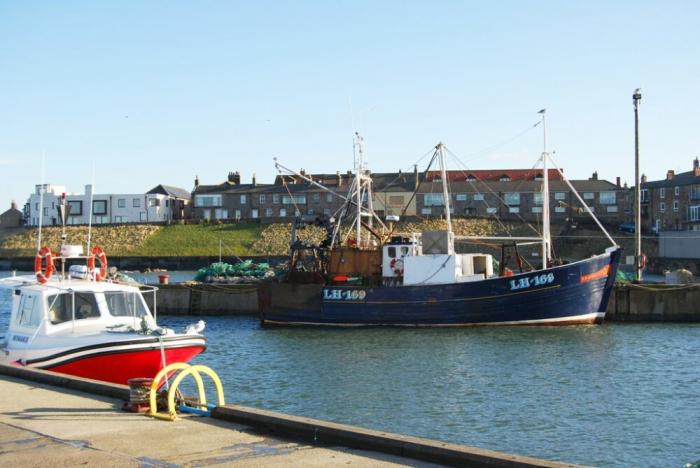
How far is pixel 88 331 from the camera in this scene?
16984 mm

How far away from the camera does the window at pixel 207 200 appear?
335ft

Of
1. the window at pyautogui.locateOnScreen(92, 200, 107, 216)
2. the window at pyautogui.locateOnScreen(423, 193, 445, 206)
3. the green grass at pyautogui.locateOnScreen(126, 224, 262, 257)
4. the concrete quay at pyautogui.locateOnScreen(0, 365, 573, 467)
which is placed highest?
the window at pyautogui.locateOnScreen(423, 193, 445, 206)

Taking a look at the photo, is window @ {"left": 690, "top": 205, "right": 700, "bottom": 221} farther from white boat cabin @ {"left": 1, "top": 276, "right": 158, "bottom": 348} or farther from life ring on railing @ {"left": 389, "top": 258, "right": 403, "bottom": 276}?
white boat cabin @ {"left": 1, "top": 276, "right": 158, "bottom": 348}

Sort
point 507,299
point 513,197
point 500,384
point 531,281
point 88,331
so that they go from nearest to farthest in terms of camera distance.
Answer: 1. point 88,331
2. point 500,384
3. point 531,281
4. point 507,299
5. point 513,197

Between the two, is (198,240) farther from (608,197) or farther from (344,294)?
(344,294)

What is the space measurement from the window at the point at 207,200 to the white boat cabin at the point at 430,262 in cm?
7178

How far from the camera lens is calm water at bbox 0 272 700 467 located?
1521 cm

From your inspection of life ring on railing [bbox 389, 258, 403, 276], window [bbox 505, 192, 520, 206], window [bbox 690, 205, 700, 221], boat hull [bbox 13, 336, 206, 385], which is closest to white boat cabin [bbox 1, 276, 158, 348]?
boat hull [bbox 13, 336, 206, 385]

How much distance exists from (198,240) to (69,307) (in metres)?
72.0

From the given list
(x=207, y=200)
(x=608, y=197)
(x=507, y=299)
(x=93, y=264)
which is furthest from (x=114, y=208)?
(x=93, y=264)

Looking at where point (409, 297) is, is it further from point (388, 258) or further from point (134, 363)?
point (134, 363)

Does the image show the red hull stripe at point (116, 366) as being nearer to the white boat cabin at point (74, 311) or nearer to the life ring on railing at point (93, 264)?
the white boat cabin at point (74, 311)

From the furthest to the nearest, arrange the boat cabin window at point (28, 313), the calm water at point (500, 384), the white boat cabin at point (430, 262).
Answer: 1. the white boat cabin at point (430, 262)
2. the boat cabin window at point (28, 313)
3. the calm water at point (500, 384)

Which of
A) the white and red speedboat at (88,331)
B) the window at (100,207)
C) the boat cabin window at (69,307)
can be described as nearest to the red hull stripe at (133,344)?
the white and red speedboat at (88,331)
